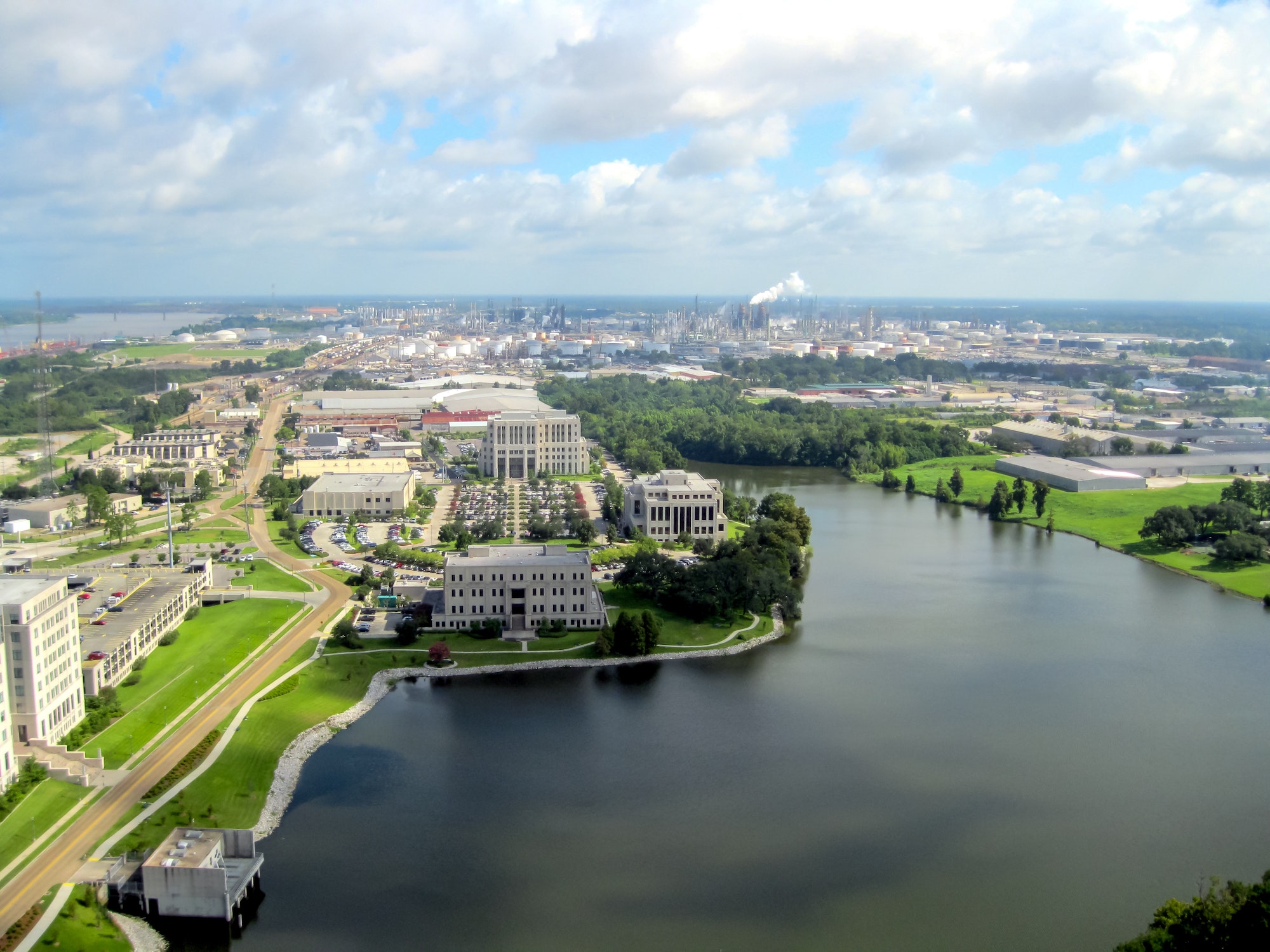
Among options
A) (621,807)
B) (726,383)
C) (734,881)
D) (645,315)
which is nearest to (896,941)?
(734,881)

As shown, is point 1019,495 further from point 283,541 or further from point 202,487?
point 202,487

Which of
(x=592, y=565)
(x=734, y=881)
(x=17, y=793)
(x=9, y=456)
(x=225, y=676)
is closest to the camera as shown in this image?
(x=734, y=881)

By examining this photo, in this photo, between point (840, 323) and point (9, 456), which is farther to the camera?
point (840, 323)

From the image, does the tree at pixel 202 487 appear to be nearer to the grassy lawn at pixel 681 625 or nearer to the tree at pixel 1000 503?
the grassy lawn at pixel 681 625

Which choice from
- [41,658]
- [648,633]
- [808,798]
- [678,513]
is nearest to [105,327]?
[678,513]

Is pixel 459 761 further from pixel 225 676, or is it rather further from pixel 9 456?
pixel 9 456

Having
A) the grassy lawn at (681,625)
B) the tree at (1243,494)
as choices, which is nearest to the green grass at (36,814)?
the grassy lawn at (681,625)

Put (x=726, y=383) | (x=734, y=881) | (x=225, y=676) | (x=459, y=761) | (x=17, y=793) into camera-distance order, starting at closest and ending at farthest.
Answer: (x=734, y=881)
(x=17, y=793)
(x=459, y=761)
(x=225, y=676)
(x=726, y=383)
